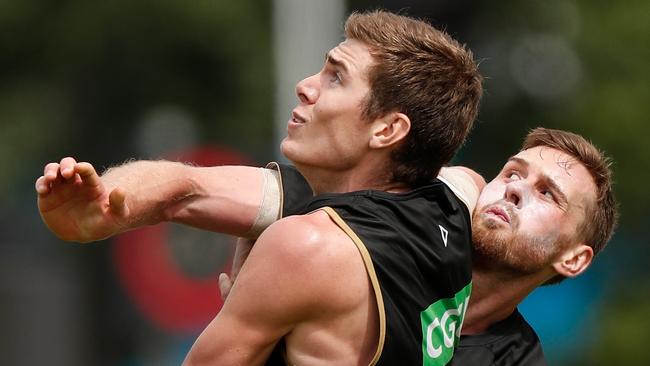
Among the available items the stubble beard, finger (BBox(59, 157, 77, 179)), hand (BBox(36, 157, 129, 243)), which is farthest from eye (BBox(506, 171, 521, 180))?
finger (BBox(59, 157, 77, 179))

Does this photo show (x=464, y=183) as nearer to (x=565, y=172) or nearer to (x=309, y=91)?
(x=565, y=172)

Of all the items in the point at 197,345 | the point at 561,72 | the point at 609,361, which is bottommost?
the point at 609,361

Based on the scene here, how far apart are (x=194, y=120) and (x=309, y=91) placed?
9962mm

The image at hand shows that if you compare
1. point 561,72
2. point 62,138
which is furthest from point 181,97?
point 561,72

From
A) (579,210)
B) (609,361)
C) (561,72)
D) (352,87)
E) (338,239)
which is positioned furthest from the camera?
(561,72)

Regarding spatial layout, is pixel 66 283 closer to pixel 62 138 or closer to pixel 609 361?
pixel 62 138

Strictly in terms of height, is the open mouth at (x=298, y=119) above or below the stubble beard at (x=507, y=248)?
above

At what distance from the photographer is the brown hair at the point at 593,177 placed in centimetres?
557

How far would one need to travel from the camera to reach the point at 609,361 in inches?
543

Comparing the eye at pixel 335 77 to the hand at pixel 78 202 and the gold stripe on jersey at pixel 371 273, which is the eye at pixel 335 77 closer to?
the gold stripe on jersey at pixel 371 273

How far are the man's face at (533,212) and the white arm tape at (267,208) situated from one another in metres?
0.72

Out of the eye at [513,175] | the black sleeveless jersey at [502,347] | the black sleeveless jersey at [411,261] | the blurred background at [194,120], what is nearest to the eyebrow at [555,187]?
the eye at [513,175]

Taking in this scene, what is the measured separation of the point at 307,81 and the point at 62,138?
34.1 feet

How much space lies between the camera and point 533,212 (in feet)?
17.9
